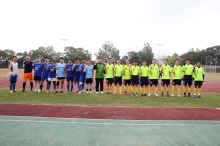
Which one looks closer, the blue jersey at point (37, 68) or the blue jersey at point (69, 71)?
the blue jersey at point (69, 71)

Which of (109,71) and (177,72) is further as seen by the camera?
(109,71)

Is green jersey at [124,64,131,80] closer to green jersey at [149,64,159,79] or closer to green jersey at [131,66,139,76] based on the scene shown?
Answer: green jersey at [131,66,139,76]

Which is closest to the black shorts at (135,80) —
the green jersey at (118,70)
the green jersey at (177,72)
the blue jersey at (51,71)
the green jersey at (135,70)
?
the green jersey at (135,70)

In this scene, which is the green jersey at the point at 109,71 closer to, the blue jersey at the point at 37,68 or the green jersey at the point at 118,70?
the green jersey at the point at 118,70

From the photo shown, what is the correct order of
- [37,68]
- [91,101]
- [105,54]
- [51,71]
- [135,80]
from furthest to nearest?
1. [105,54]
2. [37,68]
3. [135,80]
4. [51,71]
5. [91,101]

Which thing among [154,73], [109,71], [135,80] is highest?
[109,71]

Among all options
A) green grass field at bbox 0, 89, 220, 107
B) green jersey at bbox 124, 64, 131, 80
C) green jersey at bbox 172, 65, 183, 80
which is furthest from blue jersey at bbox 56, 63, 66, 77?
green jersey at bbox 172, 65, 183, 80

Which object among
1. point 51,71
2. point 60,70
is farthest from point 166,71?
point 51,71

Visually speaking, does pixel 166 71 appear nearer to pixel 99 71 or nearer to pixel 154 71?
pixel 154 71

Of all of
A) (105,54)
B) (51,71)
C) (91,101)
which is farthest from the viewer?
(105,54)

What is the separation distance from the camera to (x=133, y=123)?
6113 millimetres

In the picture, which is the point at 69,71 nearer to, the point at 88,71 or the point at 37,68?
the point at 88,71

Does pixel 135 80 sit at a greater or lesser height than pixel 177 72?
lesser

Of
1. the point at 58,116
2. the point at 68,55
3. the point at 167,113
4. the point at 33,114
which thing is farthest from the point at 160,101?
the point at 68,55
